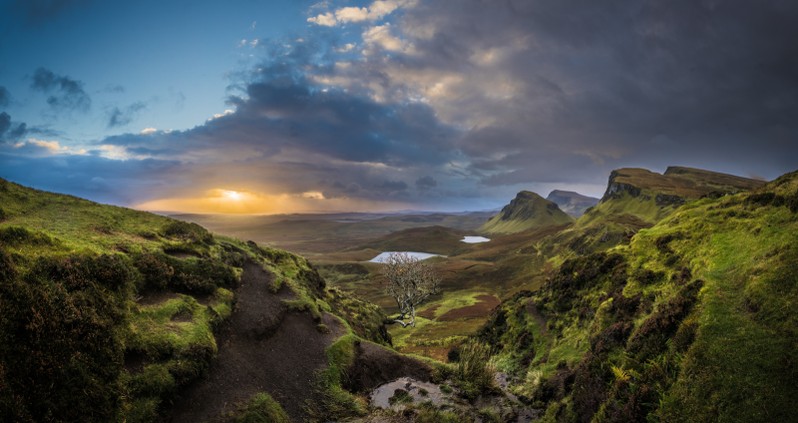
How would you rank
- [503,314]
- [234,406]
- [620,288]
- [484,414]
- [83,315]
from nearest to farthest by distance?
1. [83,315]
2. [234,406]
3. [484,414]
4. [620,288]
5. [503,314]

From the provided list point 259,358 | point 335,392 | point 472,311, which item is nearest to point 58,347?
point 259,358

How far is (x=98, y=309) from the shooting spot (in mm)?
15078

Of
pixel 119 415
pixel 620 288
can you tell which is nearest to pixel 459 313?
pixel 620 288

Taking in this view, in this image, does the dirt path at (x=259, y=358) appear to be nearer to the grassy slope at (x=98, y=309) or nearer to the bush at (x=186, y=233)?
the grassy slope at (x=98, y=309)

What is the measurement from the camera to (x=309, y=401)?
1802cm

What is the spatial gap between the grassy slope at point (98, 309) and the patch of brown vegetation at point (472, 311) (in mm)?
60080

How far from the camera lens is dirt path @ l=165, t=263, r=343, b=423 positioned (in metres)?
15.8

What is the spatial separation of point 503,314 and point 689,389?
25.3 metres

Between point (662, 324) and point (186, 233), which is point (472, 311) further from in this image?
point (662, 324)

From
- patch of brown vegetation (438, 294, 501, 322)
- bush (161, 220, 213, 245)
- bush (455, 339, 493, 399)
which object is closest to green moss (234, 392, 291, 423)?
bush (455, 339, 493, 399)

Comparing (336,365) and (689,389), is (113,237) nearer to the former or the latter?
(336,365)

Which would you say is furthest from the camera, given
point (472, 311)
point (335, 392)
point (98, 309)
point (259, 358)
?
point (472, 311)

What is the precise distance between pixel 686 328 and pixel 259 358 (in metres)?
21.2

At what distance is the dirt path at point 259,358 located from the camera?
15.8 m
